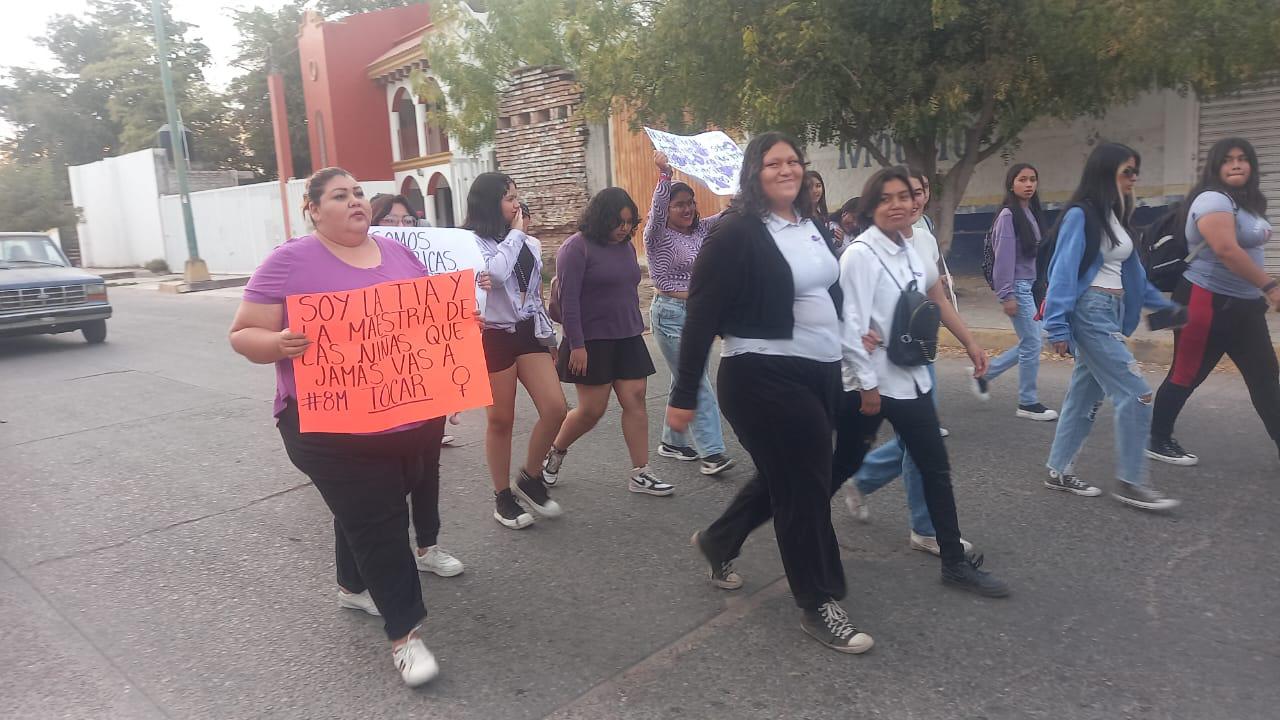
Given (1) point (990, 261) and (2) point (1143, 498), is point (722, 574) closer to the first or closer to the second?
(2) point (1143, 498)

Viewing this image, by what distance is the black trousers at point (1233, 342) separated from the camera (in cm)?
485

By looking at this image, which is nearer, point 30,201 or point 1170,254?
point 1170,254

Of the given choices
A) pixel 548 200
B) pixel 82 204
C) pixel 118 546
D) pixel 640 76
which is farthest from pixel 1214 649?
pixel 82 204

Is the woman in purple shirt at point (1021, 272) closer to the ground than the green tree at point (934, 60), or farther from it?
closer to the ground

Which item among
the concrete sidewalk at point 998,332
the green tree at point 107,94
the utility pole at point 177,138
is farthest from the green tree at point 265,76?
the concrete sidewalk at point 998,332

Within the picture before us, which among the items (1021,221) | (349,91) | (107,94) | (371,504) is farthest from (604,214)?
(107,94)

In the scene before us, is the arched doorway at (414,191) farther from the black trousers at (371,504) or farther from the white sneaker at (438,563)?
the black trousers at (371,504)

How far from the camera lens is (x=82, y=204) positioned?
38.0 m

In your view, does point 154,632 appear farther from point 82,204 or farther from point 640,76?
point 82,204

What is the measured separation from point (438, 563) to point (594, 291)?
164 centimetres

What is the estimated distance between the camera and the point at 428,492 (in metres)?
3.89

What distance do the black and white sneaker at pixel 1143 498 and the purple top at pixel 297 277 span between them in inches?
143

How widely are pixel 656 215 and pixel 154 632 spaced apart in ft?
10.7

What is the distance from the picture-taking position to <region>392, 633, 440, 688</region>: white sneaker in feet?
10.5
